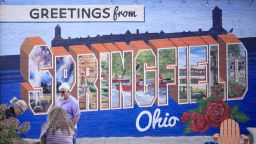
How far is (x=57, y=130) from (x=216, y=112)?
5.73m

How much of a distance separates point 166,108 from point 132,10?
2277mm

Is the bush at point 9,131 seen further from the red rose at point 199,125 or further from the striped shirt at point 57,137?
the red rose at point 199,125

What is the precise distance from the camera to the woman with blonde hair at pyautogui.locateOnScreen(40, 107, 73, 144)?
7883 mm

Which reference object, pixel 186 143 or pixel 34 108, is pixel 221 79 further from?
pixel 34 108

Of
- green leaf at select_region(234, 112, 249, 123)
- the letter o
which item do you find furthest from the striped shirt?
green leaf at select_region(234, 112, 249, 123)

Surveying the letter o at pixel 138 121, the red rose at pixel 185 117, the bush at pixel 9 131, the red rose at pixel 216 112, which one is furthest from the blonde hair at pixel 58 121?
the red rose at pixel 216 112

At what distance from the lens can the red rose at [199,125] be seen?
1266cm

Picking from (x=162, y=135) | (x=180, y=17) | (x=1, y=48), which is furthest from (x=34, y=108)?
(x=180, y=17)

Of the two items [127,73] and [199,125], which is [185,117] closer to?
[199,125]

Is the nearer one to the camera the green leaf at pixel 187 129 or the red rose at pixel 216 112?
the green leaf at pixel 187 129

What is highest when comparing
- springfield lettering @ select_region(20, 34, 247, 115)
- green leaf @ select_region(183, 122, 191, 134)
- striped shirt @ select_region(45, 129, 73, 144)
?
springfield lettering @ select_region(20, 34, 247, 115)

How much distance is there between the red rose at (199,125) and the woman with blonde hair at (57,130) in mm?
5212

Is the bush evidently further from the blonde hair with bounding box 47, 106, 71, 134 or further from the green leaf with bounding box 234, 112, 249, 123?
the green leaf with bounding box 234, 112, 249, 123

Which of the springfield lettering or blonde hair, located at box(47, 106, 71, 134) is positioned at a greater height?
the springfield lettering
